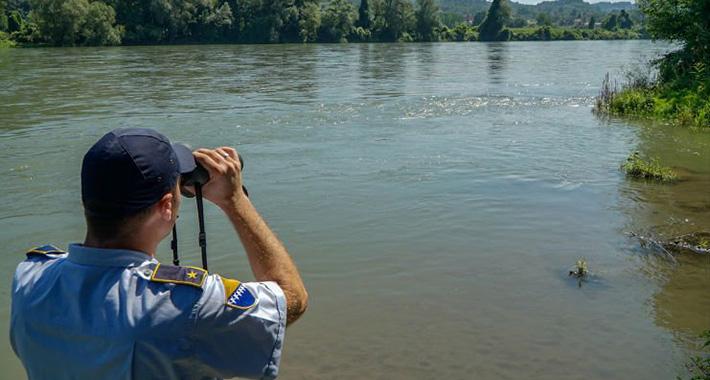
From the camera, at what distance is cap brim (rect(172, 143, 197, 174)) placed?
2.24 m

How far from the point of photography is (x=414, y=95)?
84.4ft

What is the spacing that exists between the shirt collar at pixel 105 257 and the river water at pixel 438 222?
3702mm

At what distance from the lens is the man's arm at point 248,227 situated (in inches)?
92.1

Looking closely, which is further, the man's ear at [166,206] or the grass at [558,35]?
the grass at [558,35]

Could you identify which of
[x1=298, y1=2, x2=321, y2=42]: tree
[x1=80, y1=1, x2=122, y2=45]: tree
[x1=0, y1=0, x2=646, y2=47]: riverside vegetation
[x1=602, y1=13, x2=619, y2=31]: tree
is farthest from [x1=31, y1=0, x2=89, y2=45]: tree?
[x1=602, y1=13, x2=619, y2=31]: tree

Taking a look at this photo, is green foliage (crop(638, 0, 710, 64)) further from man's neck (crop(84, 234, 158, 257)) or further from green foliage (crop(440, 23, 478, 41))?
green foliage (crop(440, 23, 478, 41))

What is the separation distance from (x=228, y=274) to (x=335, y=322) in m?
1.78

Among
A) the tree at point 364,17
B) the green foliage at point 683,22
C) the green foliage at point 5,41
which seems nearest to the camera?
the green foliage at point 683,22

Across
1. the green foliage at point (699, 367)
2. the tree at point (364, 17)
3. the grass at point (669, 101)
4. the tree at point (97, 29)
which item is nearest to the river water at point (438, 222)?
the green foliage at point (699, 367)

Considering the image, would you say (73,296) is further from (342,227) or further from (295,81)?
(295,81)

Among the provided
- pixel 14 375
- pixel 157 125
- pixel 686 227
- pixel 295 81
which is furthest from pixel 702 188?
pixel 295 81

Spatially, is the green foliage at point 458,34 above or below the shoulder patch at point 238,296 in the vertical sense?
above

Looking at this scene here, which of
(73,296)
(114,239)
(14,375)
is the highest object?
(114,239)

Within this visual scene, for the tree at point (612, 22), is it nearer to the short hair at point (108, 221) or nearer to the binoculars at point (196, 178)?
the binoculars at point (196, 178)
